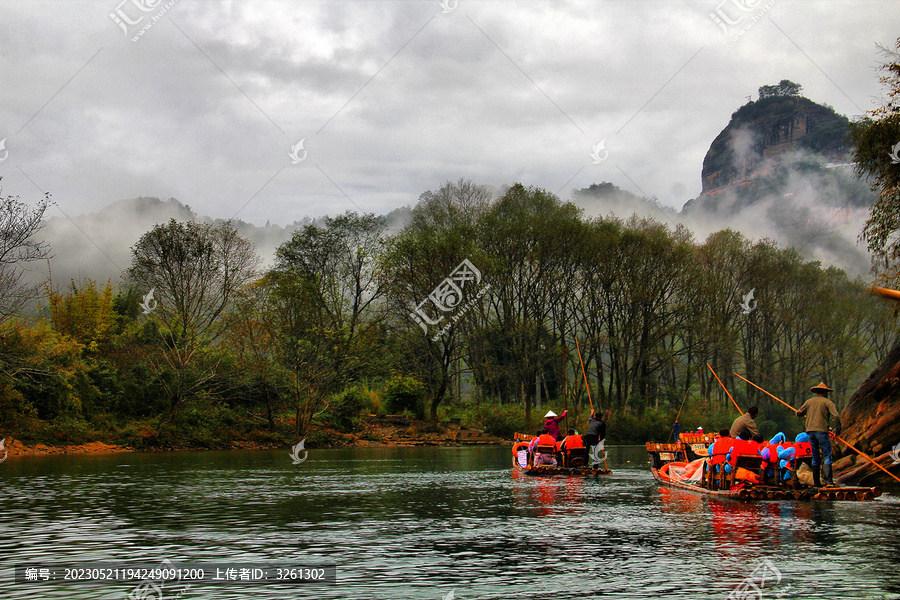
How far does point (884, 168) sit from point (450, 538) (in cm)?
2095

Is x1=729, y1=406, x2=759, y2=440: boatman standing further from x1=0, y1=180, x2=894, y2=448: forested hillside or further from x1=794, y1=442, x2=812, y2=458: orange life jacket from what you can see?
x1=0, y1=180, x2=894, y2=448: forested hillside

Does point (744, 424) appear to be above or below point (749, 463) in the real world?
above

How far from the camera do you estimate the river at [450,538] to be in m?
10.4

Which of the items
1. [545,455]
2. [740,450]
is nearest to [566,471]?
[545,455]

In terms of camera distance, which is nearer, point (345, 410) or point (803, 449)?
point (803, 449)

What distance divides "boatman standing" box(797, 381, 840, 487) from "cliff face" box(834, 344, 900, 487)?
3.87m

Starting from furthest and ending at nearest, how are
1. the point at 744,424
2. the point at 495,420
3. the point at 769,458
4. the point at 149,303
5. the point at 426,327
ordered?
the point at 495,420 < the point at 426,327 < the point at 149,303 < the point at 744,424 < the point at 769,458

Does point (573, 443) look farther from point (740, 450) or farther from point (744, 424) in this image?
point (740, 450)

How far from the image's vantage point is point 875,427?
24.3 m

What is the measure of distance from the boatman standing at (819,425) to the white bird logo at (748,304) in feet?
163

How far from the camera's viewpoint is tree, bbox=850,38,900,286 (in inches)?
1035

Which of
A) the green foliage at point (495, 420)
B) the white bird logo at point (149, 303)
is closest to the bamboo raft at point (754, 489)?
the green foliage at point (495, 420)

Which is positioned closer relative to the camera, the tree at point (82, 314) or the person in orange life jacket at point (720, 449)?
the person in orange life jacket at point (720, 449)

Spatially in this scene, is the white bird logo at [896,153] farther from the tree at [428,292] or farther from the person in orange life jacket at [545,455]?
the tree at [428,292]
